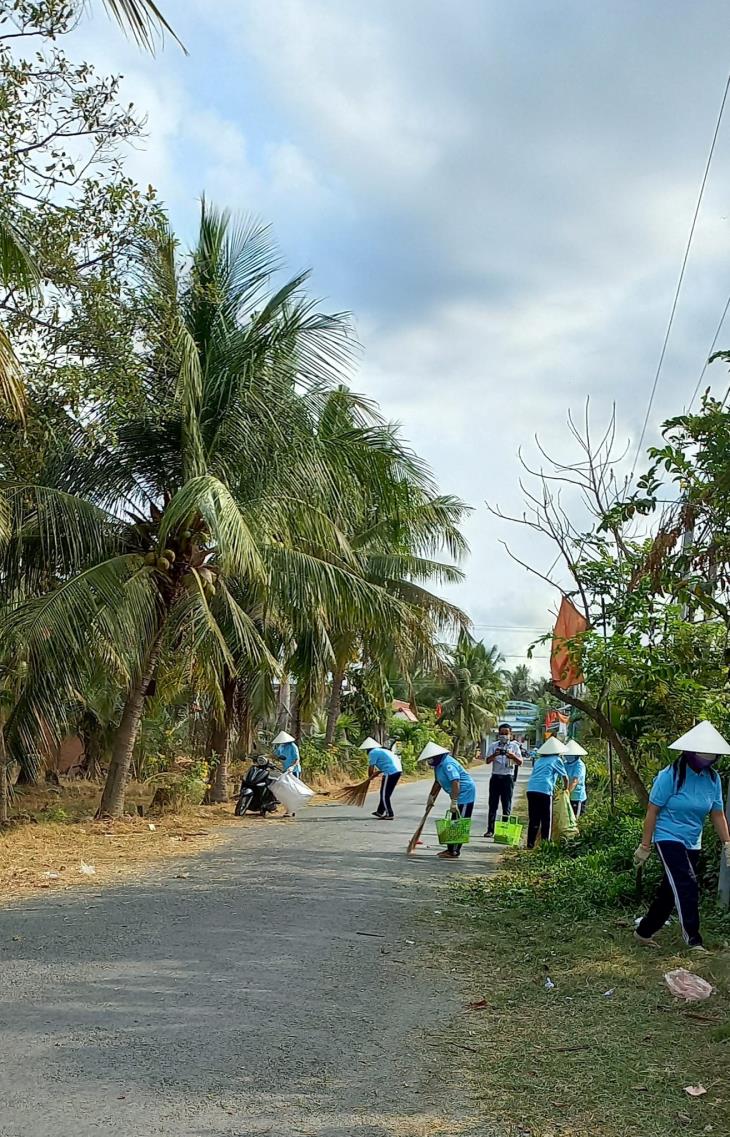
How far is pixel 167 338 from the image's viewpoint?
13625 mm

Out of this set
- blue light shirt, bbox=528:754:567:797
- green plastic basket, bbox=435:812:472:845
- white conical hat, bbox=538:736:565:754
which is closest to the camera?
green plastic basket, bbox=435:812:472:845

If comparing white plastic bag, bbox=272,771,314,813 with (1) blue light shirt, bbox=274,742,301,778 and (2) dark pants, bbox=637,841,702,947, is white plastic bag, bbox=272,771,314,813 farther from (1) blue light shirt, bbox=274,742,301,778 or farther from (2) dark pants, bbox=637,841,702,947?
(2) dark pants, bbox=637,841,702,947

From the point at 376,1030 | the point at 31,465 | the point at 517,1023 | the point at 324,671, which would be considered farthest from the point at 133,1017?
the point at 324,671

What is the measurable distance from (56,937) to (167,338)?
8.13 meters

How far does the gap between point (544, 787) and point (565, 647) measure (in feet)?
14.1

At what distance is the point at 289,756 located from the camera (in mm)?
19828

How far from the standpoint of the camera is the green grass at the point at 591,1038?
4.77 metres

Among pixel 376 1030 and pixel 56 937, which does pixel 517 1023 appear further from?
pixel 56 937

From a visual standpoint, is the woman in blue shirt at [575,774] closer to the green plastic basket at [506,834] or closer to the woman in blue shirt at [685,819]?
the green plastic basket at [506,834]

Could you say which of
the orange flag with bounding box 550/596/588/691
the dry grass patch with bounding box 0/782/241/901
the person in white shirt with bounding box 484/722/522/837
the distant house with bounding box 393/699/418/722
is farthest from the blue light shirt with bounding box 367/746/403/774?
the distant house with bounding box 393/699/418/722

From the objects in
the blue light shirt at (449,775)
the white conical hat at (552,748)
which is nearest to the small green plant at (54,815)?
the blue light shirt at (449,775)

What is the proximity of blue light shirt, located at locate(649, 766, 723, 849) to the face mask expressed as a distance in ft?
0.18

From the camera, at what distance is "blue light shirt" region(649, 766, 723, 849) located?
7891mm

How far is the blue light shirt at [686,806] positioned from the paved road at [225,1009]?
191 cm
